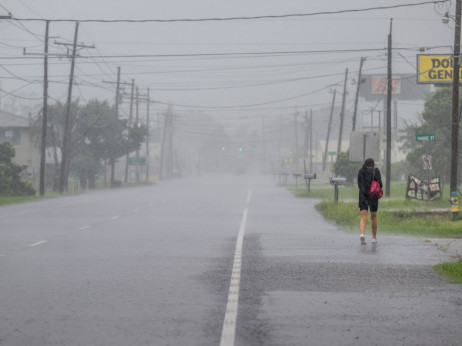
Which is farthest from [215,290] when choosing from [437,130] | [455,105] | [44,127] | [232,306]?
[437,130]

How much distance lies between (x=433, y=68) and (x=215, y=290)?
43984 millimetres

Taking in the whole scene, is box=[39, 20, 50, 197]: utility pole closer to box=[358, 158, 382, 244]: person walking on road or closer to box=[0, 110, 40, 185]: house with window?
box=[0, 110, 40, 185]: house with window

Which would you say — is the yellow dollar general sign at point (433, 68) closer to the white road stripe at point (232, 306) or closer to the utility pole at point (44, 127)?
the utility pole at point (44, 127)

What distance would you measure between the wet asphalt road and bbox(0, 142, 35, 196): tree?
28812 mm

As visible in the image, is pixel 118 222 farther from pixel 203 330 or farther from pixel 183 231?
pixel 203 330

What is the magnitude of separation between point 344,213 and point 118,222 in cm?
758

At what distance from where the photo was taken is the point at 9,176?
48.8 meters

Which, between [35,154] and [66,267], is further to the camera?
[35,154]

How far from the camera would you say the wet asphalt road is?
7.80 meters

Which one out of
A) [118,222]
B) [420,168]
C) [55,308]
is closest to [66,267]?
[55,308]

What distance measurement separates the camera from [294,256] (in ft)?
49.4

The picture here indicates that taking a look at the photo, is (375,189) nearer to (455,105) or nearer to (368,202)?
(368,202)

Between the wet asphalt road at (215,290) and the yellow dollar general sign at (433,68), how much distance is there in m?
33.0

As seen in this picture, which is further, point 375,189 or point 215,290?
point 375,189
